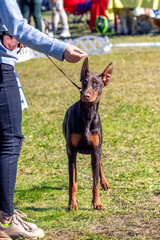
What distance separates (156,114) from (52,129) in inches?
58.4

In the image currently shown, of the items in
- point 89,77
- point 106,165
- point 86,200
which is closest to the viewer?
point 89,77

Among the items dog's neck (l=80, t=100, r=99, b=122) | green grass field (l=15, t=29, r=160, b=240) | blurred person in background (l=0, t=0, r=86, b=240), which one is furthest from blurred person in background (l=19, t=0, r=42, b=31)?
blurred person in background (l=0, t=0, r=86, b=240)

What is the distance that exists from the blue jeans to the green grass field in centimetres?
49

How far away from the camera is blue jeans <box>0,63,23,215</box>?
278 centimetres

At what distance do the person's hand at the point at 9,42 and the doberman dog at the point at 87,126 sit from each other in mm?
695

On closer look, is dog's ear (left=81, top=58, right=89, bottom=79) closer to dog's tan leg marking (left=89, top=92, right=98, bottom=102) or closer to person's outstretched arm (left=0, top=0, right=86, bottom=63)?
dog's tan leg marking (left=89, top=92, right=98, bottom=102)

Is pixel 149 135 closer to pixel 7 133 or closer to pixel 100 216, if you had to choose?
pixel 100 216

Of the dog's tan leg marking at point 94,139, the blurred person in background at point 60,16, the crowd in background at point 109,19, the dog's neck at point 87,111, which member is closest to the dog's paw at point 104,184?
the dog's tan leg marking at point 94,139

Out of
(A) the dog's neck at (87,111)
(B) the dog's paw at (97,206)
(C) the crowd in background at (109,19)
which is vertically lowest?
(C) the crowd in background at (109,19)

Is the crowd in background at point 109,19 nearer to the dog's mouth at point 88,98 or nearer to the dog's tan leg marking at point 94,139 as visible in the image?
the dog's tan leg marking at point 94,139

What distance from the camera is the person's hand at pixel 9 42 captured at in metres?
2.72

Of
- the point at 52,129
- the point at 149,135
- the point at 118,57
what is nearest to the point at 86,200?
the point at 149,135

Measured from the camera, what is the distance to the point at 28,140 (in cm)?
571

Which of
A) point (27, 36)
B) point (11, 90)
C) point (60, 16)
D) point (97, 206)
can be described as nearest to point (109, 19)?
point (60, 16)
